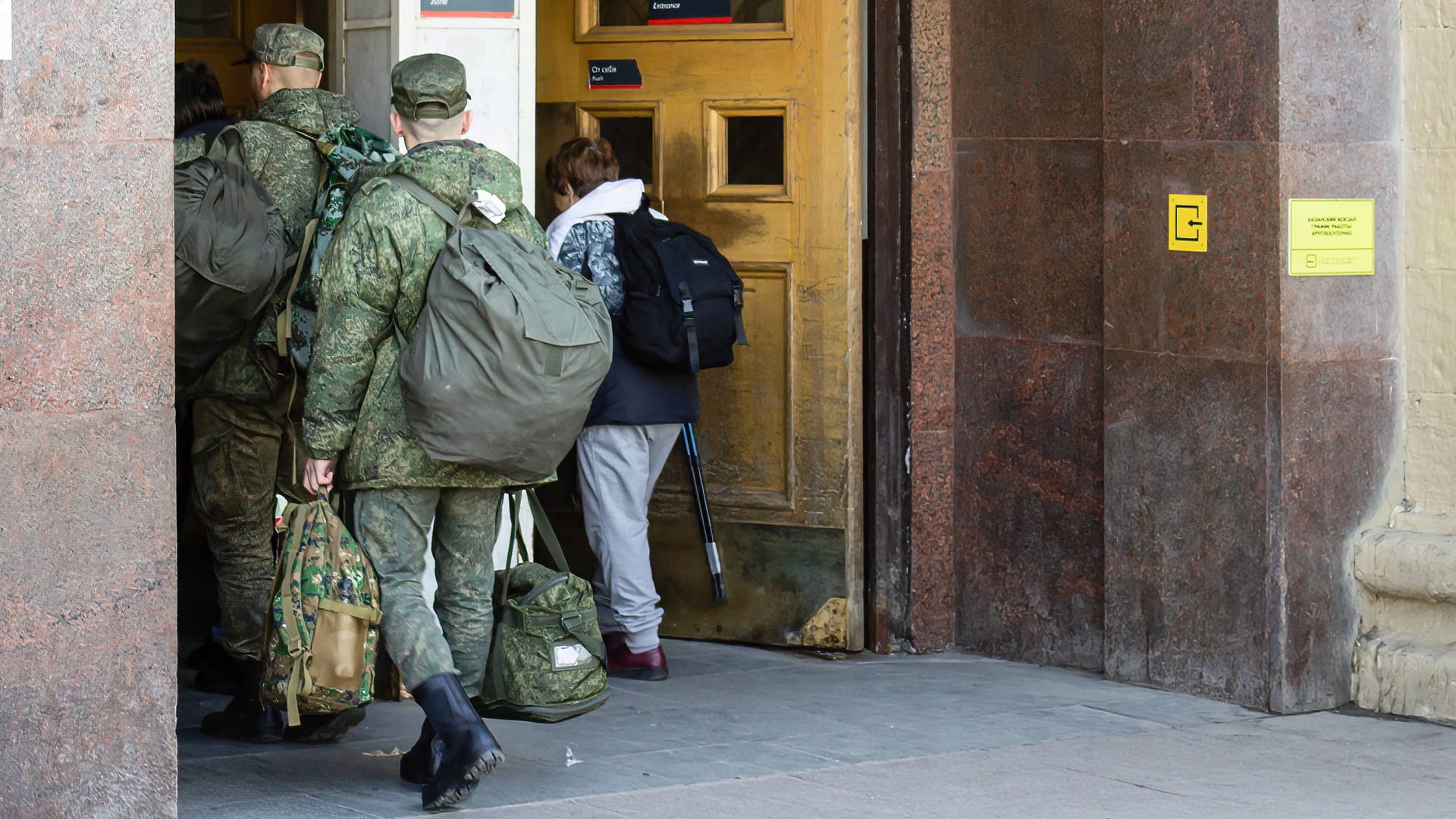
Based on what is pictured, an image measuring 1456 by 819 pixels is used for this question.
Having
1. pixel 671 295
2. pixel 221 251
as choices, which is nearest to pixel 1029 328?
pixel 671 295

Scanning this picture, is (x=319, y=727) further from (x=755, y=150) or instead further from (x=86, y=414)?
(x=755, y=150)

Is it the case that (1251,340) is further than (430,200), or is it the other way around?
(1251,340)

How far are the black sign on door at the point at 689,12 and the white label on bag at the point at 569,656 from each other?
2.74 meters

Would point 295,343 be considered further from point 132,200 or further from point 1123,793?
point 1123,793

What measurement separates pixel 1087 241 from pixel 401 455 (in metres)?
2.69

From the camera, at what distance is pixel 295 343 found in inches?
221

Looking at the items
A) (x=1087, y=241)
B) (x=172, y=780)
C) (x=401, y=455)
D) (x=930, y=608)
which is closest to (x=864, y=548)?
(x=930, y=608)

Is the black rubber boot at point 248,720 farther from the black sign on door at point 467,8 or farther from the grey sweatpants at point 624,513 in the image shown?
the black sign on door at point 467,8

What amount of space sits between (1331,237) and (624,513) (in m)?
2.44

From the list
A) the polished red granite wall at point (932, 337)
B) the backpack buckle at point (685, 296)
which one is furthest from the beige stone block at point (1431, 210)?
the backpack buckle at point (685, 296)

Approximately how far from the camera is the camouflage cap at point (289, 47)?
19.2 ft

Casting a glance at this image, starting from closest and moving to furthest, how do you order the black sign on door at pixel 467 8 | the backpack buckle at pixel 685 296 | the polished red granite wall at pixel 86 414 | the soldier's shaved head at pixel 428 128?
the polished red granite wall at pixel 86 414, the soldier's shaved head at pixel 428 128, the black sign on door at pixel 467 8, the backpack buckle at pixel 685 296

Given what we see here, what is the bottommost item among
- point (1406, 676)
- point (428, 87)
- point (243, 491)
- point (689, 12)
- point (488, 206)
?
point (1406, 676)

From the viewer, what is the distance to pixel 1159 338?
21.0 feet
